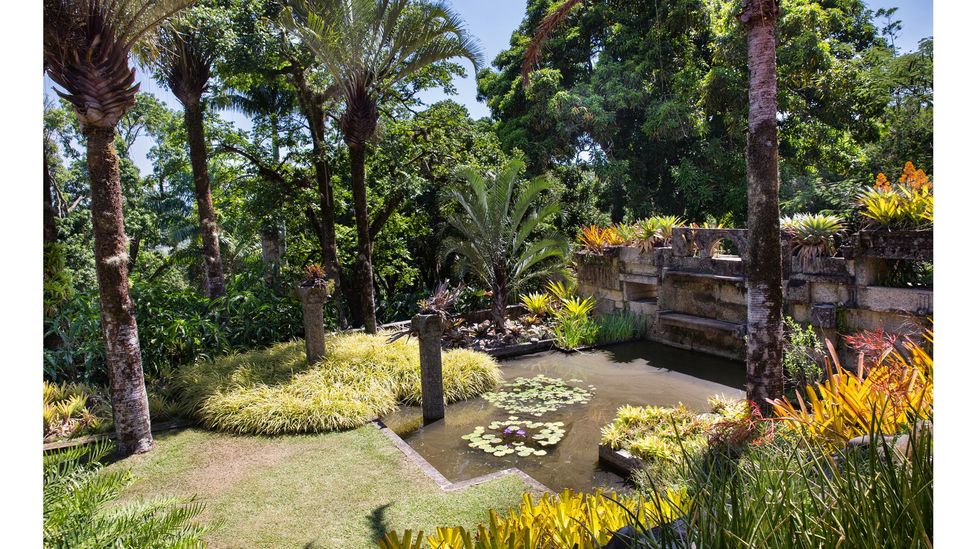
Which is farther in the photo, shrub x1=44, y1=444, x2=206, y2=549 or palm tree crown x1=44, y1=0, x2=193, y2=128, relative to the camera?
palm tree crown x1=44, y1=0, x2=193, y2=128

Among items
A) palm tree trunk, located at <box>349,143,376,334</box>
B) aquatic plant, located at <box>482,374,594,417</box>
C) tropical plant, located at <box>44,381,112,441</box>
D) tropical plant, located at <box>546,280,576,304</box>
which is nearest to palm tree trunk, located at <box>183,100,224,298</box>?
palm tree trunk, located at <box>349,143,376,334</box>

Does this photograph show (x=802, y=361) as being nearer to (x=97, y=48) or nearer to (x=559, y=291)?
(x=559, y=291)

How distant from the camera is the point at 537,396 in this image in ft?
24.0

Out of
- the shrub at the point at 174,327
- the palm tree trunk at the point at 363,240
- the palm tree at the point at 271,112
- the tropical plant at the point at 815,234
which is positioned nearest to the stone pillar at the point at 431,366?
the palm tree trunk at the point at 363,240

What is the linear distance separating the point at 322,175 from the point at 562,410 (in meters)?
6.58

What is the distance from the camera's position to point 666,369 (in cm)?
854

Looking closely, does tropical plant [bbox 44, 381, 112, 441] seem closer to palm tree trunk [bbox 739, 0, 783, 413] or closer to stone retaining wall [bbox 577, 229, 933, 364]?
palm tree trunk [bbox 739, 0, 783, 413]

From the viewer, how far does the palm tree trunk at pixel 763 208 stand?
4594mm

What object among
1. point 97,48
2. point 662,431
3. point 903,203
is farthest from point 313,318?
point 903,203

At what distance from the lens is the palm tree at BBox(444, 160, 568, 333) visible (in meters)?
10.2

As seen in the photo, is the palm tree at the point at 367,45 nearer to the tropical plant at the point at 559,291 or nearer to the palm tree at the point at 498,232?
the palm tree at the point at 498,232

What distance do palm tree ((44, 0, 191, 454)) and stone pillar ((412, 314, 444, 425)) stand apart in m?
2.72

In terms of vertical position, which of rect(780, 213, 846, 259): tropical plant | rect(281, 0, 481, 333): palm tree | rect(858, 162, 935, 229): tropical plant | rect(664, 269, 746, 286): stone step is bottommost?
rect(664, 269, 746, 286): stone step
